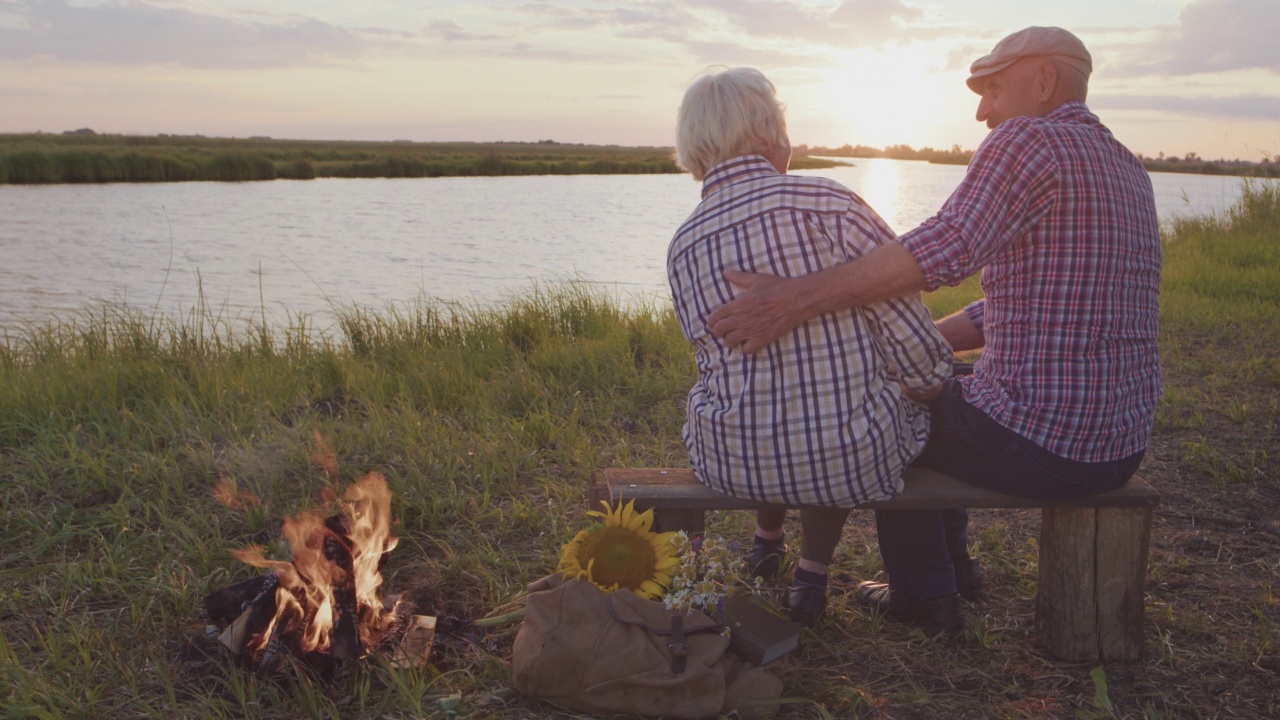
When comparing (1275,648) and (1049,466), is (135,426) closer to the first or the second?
(1049,466)

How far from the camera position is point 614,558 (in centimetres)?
222

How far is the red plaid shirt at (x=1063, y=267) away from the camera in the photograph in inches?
78.2

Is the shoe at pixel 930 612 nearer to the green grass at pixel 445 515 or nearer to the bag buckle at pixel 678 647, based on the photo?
the green grass at pixel 445 515

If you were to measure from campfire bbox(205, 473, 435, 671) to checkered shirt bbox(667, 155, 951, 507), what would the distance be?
923 millimetres

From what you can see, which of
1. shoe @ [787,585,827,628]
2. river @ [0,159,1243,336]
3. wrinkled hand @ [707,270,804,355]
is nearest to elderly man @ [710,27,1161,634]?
wrinkled hand @ [707,270,804,355]

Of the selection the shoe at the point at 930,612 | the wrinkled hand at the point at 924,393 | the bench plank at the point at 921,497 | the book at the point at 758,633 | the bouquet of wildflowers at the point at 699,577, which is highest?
the wrinkled hand at the point at 924,393

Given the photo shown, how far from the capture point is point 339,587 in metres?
2.16

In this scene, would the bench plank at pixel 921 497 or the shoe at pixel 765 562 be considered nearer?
the bench plank at pixel 921 497

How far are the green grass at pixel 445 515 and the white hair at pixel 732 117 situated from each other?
1.26 m

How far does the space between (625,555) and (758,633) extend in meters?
0.37

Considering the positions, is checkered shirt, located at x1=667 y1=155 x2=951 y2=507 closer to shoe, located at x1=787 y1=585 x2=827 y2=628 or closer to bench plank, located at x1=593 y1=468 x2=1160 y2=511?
bench plank, located at x1=593 y1=468 x2=1160 y2=511

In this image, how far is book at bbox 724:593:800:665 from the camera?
2.08m

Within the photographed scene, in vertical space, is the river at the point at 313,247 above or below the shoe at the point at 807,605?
above

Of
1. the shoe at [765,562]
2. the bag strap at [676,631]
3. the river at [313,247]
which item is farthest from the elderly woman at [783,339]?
the river at [313,247]
